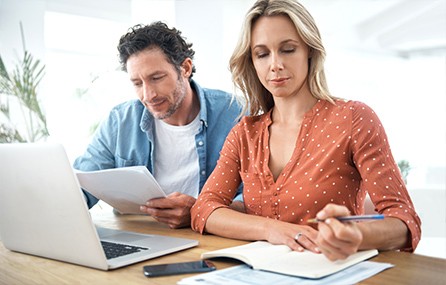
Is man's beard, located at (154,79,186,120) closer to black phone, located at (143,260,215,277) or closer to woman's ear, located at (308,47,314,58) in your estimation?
woman's ear, located at (308,47,314,58)

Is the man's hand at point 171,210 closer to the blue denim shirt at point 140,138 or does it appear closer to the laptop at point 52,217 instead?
the laptop at point 52,217

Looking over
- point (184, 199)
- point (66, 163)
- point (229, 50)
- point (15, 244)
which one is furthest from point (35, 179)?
point (229, 50)

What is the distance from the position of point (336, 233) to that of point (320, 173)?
22.0 inches

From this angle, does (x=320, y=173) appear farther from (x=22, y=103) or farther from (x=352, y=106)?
(x=22, y=103)

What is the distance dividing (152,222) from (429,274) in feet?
3.24

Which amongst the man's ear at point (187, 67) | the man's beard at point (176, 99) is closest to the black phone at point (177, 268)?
the man's beard at point (176, 99)

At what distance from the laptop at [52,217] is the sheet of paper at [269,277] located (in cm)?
23

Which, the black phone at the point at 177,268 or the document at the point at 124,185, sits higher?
the document at the point at 124,185

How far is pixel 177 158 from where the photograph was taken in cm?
221

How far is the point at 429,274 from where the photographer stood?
1035mm

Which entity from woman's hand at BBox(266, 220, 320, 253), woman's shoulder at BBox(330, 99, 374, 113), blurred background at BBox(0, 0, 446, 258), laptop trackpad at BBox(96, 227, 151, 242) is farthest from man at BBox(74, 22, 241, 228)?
blurred background at BBox(0, 0, 446, 258)

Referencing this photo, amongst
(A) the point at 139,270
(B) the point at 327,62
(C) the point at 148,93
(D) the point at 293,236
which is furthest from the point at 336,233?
(B) the point at 327,62

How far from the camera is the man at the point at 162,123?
2.13m

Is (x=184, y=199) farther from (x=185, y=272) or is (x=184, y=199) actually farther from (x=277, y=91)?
(x=185, y=272)
